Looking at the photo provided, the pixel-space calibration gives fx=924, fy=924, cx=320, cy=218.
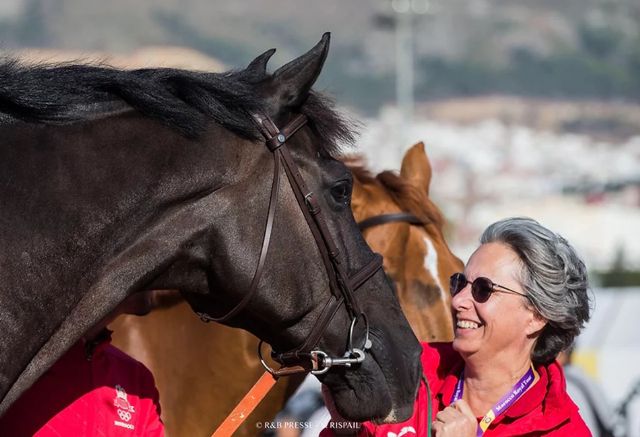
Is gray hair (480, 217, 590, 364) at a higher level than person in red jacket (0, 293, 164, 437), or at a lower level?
higher

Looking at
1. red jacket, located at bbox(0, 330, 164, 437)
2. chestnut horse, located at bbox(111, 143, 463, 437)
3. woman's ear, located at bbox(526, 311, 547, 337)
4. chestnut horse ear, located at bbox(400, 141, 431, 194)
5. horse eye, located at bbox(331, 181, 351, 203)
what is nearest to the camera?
horse eye, located at bbox(331, 181, 351, 203)

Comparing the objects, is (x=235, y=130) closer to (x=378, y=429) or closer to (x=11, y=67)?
(x=11, y=67)

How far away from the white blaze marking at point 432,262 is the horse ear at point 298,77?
1.73 metres

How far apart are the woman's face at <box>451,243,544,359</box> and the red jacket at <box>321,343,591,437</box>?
0.15m

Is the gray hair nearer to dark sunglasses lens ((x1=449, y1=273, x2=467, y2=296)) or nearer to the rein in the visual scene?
dark sunglasses lens ((x1=449, y1=273, x2=467, y2=296))

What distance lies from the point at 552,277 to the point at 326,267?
0.71 meters

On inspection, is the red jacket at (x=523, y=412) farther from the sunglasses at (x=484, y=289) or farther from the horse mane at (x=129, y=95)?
the horse mane at (x=129, y=95)

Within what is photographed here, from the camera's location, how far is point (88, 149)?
2443mm

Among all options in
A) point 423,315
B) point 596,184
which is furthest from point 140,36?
point 423,315

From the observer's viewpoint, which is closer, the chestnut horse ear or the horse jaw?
the horse jaw

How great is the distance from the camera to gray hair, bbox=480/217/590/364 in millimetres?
2822

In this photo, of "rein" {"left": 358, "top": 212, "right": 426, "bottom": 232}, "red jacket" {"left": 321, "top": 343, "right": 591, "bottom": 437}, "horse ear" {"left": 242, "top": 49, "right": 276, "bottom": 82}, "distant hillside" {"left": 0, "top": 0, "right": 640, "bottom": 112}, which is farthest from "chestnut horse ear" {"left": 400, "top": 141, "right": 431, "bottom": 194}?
"distant hillside" {"left": 0, "top": 0, "right": 640, "bottom": 112}

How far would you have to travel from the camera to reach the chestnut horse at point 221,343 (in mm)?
4004

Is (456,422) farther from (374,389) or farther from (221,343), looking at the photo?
(221,343)
